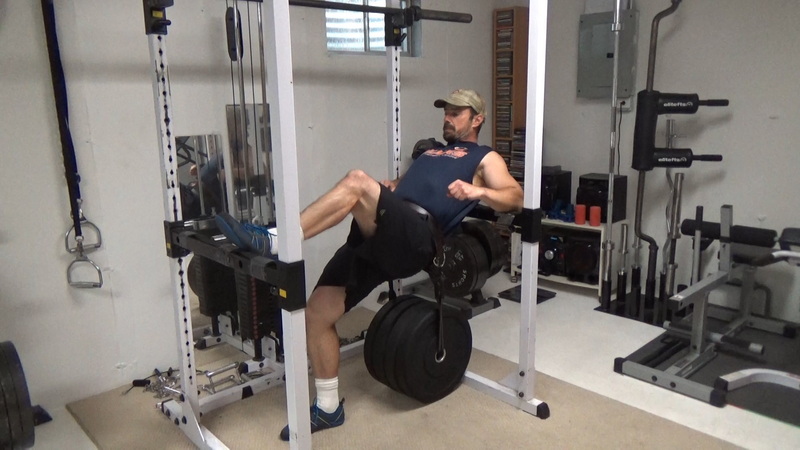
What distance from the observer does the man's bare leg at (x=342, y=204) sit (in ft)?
7.31

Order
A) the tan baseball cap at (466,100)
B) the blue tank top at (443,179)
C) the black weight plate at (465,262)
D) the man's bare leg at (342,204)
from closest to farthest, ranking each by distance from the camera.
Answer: the man's bare leg at (342,204) < the blue tank top at (443,179) < the tan baseball cap at (466,100) < the black weight plate at (465,262)

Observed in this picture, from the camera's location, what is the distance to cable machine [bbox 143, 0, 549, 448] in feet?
5.12

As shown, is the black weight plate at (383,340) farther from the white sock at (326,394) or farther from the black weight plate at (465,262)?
the black weight plate at (465,262)

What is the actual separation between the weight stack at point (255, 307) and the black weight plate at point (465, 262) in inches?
43.5

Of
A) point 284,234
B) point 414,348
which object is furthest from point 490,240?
point 284,234

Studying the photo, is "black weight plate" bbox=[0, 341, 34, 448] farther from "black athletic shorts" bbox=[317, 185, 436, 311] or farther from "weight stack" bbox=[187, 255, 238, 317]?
"black athletic shorts" bbox=[317, 185, 436, 311]

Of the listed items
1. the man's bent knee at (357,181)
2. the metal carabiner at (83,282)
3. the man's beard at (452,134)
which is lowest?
the metal carabiner at (83,282)

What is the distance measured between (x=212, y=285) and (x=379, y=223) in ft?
3.33

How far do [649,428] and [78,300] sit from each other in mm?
2593

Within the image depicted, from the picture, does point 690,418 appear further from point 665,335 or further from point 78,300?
point 78,300

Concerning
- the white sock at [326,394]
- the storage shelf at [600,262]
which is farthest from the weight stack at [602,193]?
the white sock at [326,394]

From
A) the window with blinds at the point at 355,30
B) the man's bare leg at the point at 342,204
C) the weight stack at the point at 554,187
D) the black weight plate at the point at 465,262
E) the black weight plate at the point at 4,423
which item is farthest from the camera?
the weight stack at the point at 554,187

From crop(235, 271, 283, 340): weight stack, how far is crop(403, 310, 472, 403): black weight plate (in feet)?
2.24

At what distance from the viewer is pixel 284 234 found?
1.60 m
